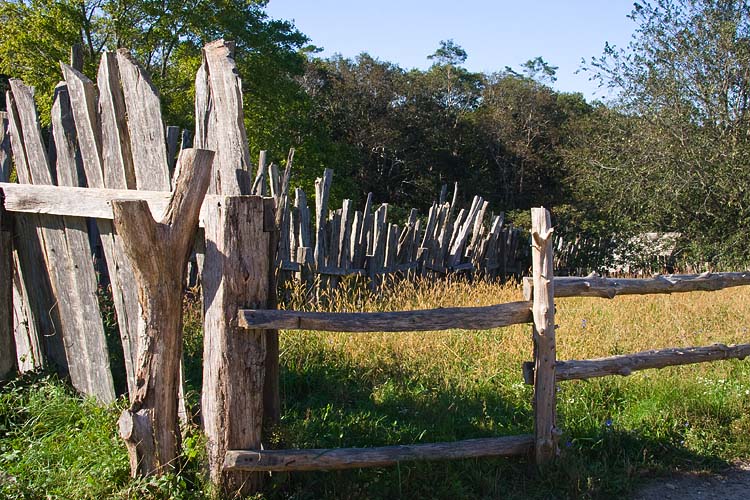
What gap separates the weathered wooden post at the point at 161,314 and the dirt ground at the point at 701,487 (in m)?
2.54

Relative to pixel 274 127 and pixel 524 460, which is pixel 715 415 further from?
pixel 274 127

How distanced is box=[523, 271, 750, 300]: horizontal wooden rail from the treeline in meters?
8.86

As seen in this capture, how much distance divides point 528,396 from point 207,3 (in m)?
17.0

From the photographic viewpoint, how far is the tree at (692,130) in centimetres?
1315

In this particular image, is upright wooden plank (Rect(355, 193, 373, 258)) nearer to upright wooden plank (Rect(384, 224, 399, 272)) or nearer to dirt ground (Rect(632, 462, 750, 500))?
upright wooden plank (Rect(384, 224, 399, 272))

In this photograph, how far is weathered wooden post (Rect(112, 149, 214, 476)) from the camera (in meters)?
3.09

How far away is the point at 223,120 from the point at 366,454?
181 centimetres

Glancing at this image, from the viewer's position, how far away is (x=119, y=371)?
13.8 ft

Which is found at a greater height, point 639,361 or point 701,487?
point 639,361

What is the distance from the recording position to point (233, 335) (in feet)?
10.5

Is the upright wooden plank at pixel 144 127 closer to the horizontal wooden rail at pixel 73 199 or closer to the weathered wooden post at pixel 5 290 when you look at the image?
the horizontal wooden rail at pixel 73 199

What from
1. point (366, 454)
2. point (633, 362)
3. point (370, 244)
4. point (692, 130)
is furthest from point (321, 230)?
point (692, 130)

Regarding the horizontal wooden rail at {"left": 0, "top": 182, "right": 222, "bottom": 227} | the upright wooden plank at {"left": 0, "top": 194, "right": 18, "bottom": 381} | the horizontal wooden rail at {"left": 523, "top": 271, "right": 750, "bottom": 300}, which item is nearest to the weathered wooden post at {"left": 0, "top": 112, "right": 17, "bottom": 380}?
the upright wooden plank at {"left": 0, "top": 194, "right": 18, "bottom": 381}

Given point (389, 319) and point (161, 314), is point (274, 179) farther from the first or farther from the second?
point (161, 314)
